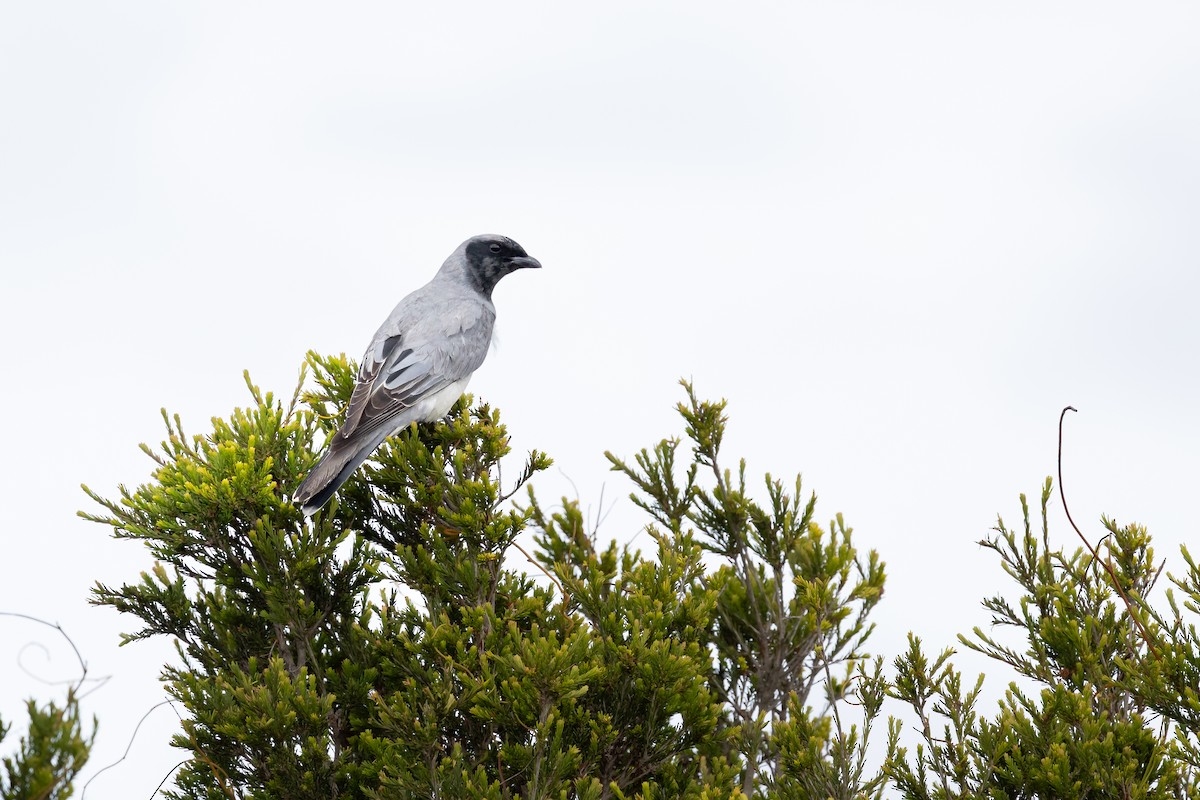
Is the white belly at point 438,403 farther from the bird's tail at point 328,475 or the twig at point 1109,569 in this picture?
the twig at point 1109,569

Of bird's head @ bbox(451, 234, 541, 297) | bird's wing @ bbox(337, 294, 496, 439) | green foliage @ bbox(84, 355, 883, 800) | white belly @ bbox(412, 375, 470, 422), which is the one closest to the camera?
green foliage @ bbox(84, 355, 883, 800)

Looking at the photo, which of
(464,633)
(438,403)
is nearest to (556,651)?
(464,633)

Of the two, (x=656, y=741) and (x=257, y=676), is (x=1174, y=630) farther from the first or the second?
(x=257, y=676)

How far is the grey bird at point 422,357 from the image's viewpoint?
654 centimetres

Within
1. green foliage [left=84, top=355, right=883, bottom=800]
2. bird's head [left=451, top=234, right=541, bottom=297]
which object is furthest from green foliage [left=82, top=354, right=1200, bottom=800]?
bird's head [left=451, top=234, right=541, bottom=297]

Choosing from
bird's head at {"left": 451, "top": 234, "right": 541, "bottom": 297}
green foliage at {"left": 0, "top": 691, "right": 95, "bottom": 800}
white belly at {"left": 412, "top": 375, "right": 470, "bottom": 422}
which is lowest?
green foliage at {"left": 0, "top": 691, "right": 95, "bottom": 800}

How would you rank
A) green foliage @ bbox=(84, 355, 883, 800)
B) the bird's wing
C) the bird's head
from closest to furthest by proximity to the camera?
1. green foliage @ bbox=(84, 355, 883, 800)
2. the bird's wing
3. the bird's head

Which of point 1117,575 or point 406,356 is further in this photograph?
point 406,356

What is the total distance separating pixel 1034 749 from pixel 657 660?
2254 mm

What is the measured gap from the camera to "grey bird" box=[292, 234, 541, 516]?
6.54 meters

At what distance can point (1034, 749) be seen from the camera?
244 inches

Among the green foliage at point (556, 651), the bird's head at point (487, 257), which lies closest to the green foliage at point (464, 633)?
the green foliage at point (556, 651)

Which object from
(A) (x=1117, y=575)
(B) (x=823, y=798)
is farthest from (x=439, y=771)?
(A) (x=1117, y=575)

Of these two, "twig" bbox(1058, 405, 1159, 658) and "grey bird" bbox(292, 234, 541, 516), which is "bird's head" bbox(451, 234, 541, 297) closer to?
"grey bird" bbox(292, 234, 541, 516)
